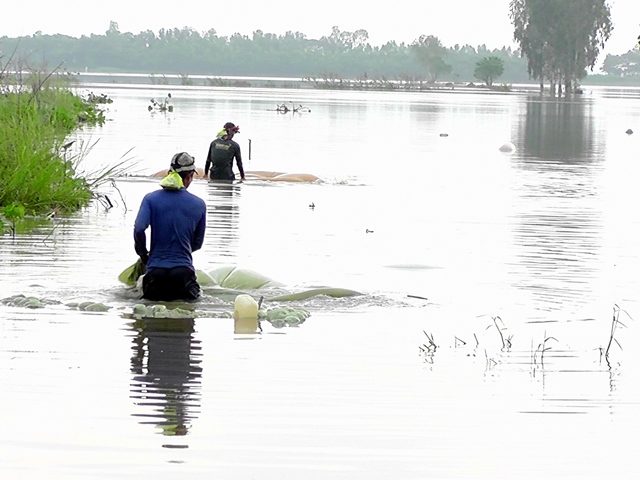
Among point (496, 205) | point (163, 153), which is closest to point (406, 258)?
point (496, 205)

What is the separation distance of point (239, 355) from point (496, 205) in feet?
47.2

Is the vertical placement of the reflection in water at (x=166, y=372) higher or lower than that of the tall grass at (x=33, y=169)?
lower

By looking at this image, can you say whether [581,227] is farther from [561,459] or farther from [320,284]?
[561,459]

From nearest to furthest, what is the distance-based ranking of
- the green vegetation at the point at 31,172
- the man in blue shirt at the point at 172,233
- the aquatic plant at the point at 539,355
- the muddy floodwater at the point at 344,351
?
1. the muddy floodwater at the point at 344,351
2. the aquatic plant at the point at 539,355
3. the man in blue shirt at the point at 172,233
4. the green vegetation at the point at 31,172

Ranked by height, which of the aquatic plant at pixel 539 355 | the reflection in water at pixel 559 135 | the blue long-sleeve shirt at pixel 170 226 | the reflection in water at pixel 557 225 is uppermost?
the blue long-sleeve shirt at pixel 170 226

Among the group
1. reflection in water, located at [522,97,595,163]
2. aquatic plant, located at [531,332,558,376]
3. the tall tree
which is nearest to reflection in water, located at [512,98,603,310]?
reflection in water, located at [522,97,595,163]

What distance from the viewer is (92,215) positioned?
65.2 feet

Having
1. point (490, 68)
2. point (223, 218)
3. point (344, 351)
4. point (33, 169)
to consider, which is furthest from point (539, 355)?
point (490, 68)

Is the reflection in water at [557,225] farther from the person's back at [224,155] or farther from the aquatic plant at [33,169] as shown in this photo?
the aquatic plant at [33,169]

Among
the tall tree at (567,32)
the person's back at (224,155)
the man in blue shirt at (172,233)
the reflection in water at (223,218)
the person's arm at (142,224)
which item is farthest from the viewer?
the tall tree at (567,32)

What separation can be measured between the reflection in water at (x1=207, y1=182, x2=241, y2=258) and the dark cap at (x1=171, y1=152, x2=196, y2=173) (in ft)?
13.7

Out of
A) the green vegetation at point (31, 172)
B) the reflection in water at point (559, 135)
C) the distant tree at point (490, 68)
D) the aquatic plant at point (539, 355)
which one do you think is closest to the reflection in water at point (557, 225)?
the reflection in water at point (559, 135)

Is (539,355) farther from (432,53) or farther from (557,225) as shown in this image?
(432,53)

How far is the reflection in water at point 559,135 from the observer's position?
40.8m
